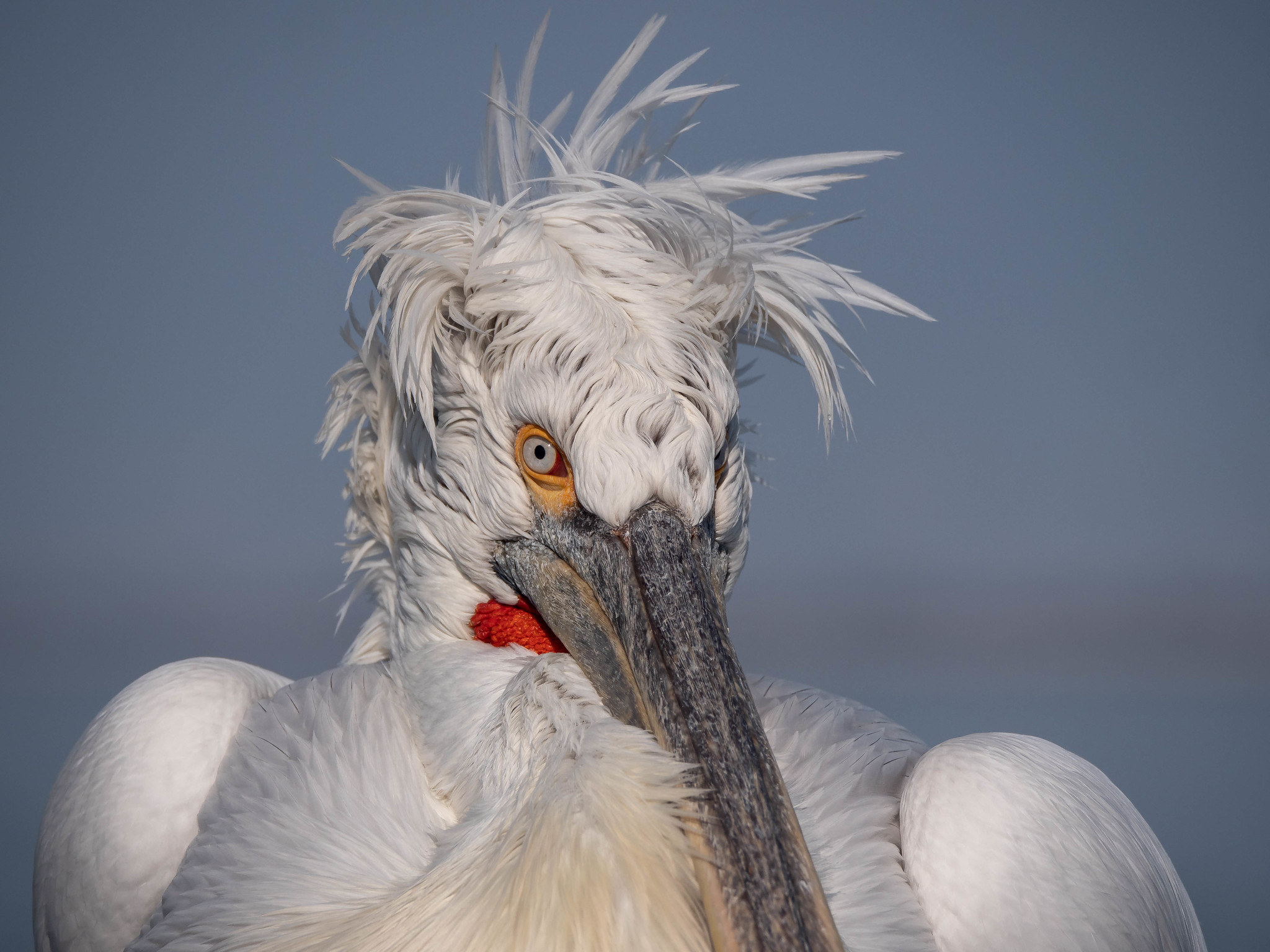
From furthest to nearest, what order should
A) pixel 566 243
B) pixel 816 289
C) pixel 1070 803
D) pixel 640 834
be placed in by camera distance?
pixel 816 289, pixel 566 243, pixel 1070 803, pixel 640 834

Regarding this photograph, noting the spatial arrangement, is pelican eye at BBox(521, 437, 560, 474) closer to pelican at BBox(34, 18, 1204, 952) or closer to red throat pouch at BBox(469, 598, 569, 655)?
pelican at BBox(34, 18, 1204, 952)

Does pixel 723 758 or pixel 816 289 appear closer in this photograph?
pixel 723 758

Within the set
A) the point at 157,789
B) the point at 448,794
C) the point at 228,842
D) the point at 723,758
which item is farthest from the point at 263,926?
the point at 723,758

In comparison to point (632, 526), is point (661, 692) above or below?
below

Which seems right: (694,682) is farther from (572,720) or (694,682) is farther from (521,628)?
(521,628)

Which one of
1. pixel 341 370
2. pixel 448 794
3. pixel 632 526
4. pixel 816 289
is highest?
pixel 816 289

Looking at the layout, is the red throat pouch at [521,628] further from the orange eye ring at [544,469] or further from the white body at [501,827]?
the orange eye ring at [544,469]

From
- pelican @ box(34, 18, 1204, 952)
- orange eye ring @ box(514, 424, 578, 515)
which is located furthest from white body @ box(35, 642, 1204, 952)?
orange eye ring @ box(514, 424, 578, 515)

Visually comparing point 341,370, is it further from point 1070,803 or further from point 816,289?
point 1070,803

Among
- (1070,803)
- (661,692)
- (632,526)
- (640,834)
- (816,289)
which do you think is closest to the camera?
(640,834)

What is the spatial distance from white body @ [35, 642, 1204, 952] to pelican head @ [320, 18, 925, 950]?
99mm

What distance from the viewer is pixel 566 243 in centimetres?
175

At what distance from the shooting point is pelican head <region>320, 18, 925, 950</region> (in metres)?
1.38

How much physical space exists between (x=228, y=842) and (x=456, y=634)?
498 millimetres
